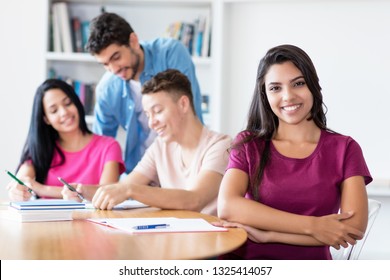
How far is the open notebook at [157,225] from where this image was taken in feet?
4.76

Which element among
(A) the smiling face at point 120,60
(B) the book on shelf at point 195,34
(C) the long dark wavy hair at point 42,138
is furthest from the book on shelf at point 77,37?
(C) the long dark wavy hair at point 42,138

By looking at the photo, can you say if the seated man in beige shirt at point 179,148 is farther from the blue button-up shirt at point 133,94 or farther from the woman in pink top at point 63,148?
the blue button-up shirt at point 133,94

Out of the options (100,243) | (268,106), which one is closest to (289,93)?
(268,106)

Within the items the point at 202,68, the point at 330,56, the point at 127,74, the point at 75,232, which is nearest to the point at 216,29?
Result: the point at 202,68

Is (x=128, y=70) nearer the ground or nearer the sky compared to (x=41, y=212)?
nearer the sky

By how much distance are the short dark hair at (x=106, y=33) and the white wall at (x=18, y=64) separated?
114 centimetres

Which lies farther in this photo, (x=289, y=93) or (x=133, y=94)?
(x=133, y=94)

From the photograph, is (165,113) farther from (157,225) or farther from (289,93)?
(157,225)

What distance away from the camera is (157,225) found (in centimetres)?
148

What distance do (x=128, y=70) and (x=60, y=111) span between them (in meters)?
0.38

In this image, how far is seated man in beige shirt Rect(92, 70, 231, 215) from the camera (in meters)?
2.06

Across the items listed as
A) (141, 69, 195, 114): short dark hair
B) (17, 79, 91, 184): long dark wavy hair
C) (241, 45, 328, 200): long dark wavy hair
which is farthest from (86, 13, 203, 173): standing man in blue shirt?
(241, 45, 328, 200): long dark wavy hair

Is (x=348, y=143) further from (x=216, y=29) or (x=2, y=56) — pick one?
(x=2, y=56)
